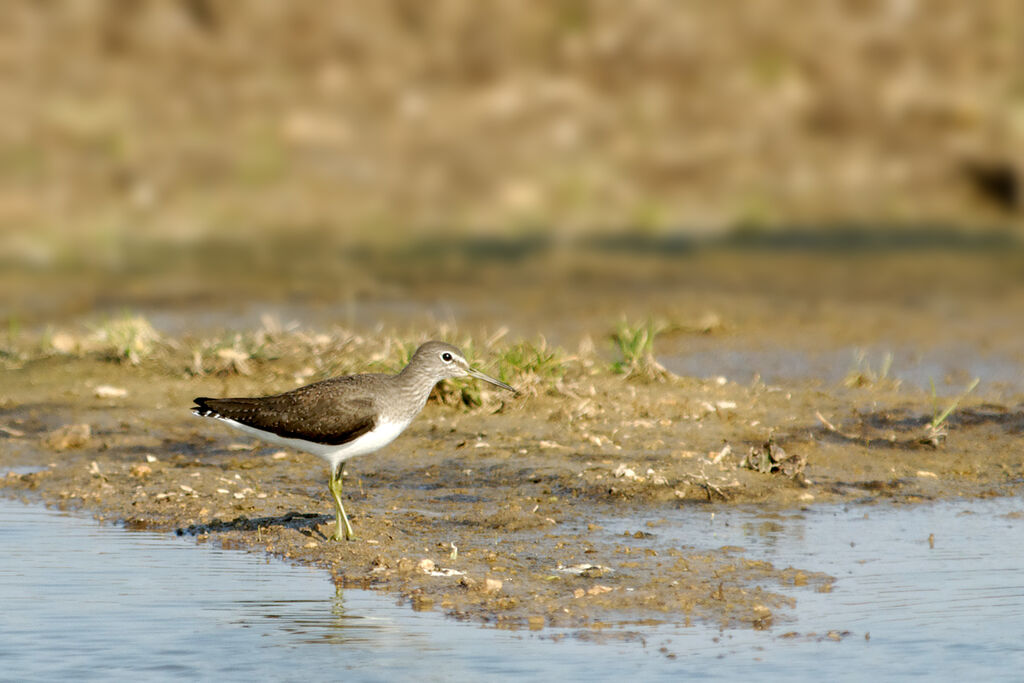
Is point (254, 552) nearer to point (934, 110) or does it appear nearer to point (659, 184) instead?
point (659, 184)

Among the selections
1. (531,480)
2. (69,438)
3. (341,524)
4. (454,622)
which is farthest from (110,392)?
(454,622)

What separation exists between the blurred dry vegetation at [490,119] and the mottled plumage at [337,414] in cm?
1041

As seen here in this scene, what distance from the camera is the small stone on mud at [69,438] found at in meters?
11.3

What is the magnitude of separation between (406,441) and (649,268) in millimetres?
8353

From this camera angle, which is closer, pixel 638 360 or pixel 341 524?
pixel 341 524

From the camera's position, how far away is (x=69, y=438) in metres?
11.3

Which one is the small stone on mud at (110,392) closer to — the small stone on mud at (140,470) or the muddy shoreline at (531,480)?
the muddy shoreline at (531,480)

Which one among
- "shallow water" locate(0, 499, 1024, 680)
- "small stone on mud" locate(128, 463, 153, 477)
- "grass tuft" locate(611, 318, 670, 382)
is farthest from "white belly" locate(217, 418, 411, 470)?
"grass tuft" locate(611, 318, 670, 382)

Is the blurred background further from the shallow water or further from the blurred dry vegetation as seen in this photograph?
the shallow water

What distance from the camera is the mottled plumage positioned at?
903cm

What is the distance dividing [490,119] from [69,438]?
9877 mm

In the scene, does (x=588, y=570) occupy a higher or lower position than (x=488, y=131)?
lower

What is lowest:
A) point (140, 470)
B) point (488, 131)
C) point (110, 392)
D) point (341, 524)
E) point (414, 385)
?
point (341, 524)

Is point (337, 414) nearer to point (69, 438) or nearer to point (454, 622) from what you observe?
point (454, 622)
